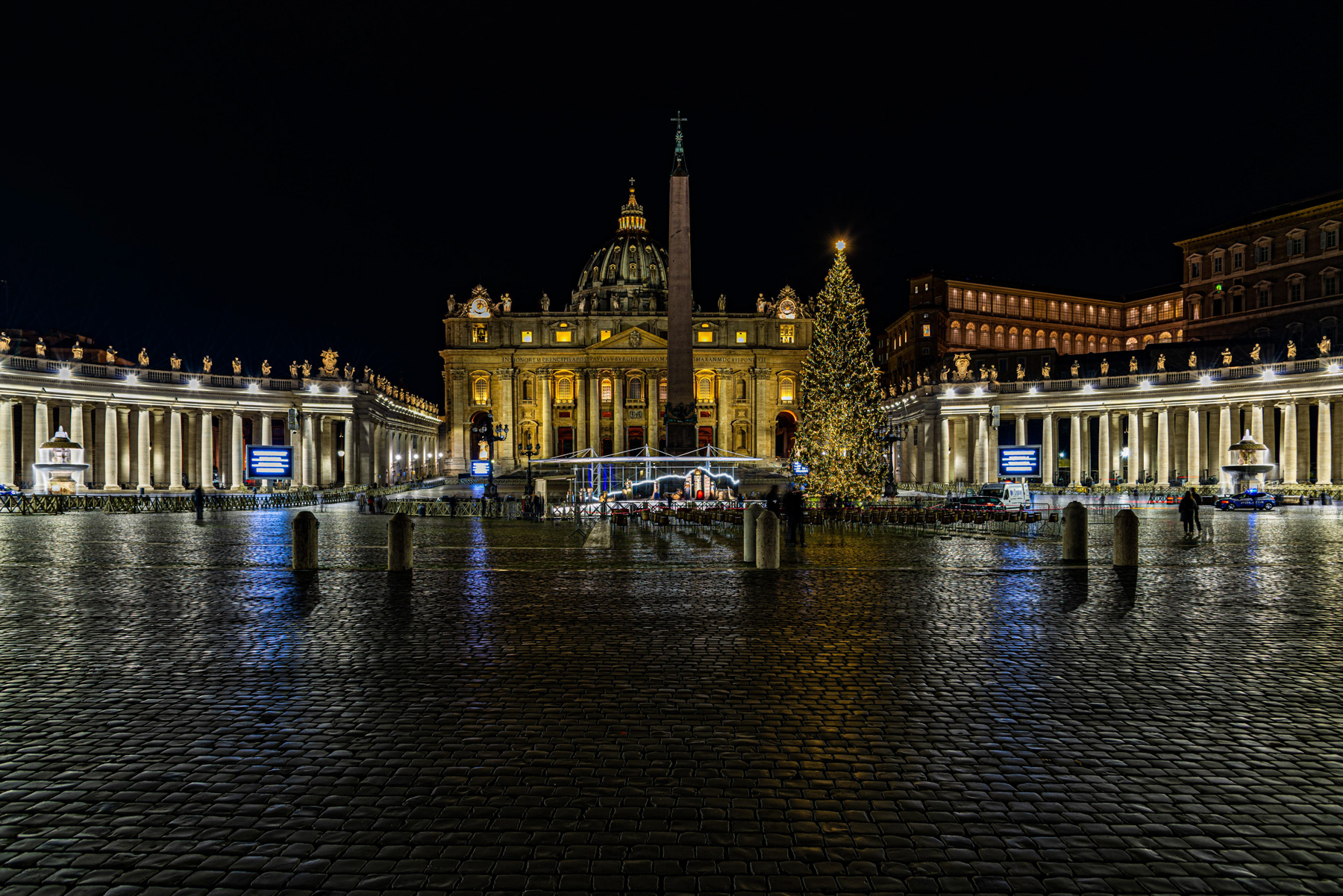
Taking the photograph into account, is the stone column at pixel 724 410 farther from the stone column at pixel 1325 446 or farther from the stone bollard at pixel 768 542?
the stone bollard at pixel 768 542

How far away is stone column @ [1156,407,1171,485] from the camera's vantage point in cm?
6256

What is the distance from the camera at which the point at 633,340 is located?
11019 cm

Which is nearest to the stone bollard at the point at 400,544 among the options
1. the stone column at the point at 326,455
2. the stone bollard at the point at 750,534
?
the stone bollard at the point at 750,534

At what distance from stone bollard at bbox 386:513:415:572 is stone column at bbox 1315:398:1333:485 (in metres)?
59.5

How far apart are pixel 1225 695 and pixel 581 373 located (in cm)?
10711

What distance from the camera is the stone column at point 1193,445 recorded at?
60969 mm

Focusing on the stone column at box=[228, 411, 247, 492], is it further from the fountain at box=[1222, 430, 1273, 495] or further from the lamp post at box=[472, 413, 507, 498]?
the fountain at box=[1222, 430, 1273, 495]

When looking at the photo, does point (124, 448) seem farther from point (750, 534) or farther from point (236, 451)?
point (750, 534)

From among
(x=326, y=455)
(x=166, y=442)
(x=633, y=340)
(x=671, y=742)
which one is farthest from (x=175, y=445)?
(x=671, y=742)

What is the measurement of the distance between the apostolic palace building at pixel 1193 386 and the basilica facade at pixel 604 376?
89.5ft

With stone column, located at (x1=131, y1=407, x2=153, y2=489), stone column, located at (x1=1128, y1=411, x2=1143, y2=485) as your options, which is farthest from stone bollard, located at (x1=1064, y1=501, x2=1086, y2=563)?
stone column, located at (x1=131, y1=407, x2=153, y2=489)

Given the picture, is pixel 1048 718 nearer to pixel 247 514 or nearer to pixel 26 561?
pixel 26 561

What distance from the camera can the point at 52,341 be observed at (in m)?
94.6

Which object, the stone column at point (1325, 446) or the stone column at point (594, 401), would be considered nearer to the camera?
the stone column at point (1325, 446)
